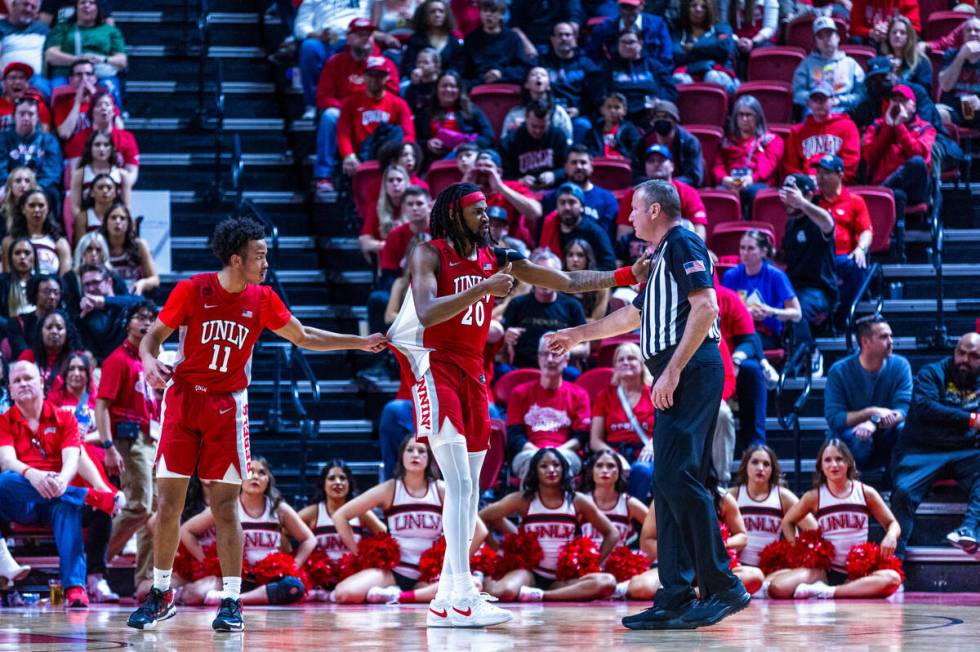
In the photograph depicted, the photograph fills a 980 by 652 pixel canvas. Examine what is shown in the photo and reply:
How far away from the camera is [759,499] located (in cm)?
1001

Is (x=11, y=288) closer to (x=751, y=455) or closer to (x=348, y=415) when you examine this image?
(x=348, y=415)

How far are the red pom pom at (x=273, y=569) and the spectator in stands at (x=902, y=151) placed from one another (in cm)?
603

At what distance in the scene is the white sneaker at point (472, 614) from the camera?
22.1ft

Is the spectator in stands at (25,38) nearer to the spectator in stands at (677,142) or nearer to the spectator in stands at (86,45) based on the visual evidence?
the spectator in stands at (86,45)

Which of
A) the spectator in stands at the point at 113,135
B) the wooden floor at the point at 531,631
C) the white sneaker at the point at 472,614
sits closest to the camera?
the wooden floor at the point at 531,631

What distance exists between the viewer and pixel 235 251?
22.9ft

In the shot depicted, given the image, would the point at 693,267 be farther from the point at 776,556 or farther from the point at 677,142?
the point at 677,142

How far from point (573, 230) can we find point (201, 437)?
5.30 metres

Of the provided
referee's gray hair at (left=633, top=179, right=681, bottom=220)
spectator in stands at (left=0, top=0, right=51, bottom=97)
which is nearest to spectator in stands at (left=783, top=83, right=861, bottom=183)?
referee's gray hair at (left=633, top=179, right=681, bottom=220)

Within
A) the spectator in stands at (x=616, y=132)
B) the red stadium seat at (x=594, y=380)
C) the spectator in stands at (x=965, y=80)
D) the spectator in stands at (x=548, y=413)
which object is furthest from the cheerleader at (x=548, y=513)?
the spectator in stands at (x=965, y=80)

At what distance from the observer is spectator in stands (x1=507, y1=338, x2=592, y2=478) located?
34.5ft

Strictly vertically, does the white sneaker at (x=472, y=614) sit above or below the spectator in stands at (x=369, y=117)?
below

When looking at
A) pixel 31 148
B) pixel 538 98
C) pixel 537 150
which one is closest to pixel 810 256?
pixel 537 150

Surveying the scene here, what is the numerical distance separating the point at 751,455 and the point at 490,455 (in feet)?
5.75
